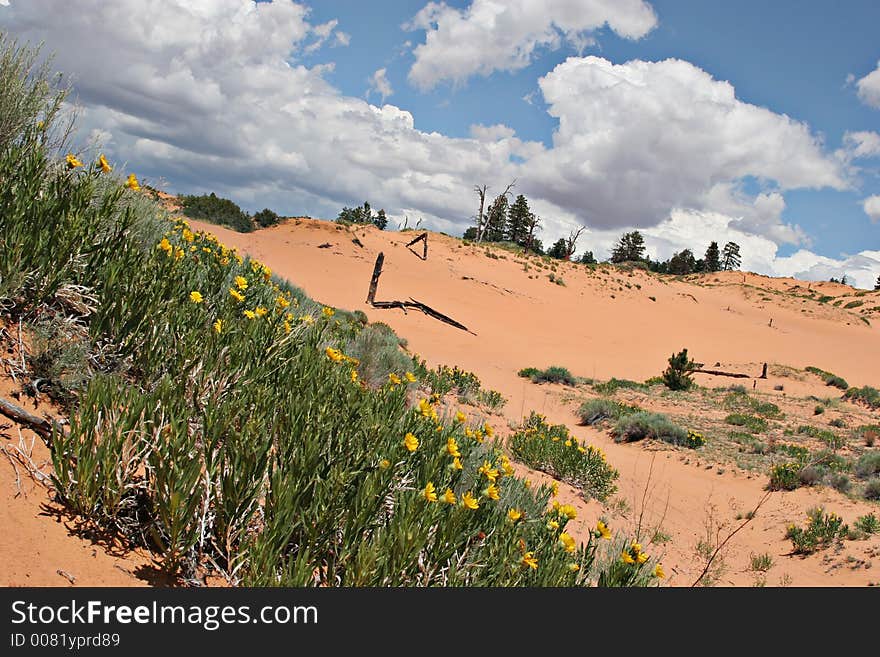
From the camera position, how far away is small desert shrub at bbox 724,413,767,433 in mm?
11758

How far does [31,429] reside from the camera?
2.52 m

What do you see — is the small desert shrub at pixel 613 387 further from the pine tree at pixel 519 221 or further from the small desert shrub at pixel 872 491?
the pine tree at pixel 519 221

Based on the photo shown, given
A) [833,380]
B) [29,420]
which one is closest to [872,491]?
[29,420]

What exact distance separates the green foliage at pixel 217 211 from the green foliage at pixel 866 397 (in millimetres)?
34416

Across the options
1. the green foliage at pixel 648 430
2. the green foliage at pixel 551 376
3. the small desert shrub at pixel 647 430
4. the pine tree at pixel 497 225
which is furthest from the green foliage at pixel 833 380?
the pine tree at pixel 497 225

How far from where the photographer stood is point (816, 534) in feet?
20.9

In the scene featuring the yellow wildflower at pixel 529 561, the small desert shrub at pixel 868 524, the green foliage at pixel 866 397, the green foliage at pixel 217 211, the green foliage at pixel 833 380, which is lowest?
the small desert shrub at pixel 868 524

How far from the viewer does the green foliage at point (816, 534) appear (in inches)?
248

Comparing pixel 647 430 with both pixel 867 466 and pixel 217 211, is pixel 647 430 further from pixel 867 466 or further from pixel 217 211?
pixel 217 211

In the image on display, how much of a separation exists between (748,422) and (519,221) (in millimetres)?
65112

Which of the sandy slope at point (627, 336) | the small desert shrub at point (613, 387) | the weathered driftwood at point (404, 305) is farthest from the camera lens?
the weathered driftwood at point (404, 305)

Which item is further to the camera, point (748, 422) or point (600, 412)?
point (748, 422)

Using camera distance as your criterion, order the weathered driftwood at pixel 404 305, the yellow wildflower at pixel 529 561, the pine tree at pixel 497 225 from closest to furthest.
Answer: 1. the yellow wildflower at pixel 529 561
2. the weathered driftwood at pixel 404 305
3. the pine tree at pixel 497 225

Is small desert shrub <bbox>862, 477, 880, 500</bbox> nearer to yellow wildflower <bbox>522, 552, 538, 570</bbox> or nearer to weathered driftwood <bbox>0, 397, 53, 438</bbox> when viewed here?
yellow wildflower <bbox>522, 552, 538, 570</bbox>
